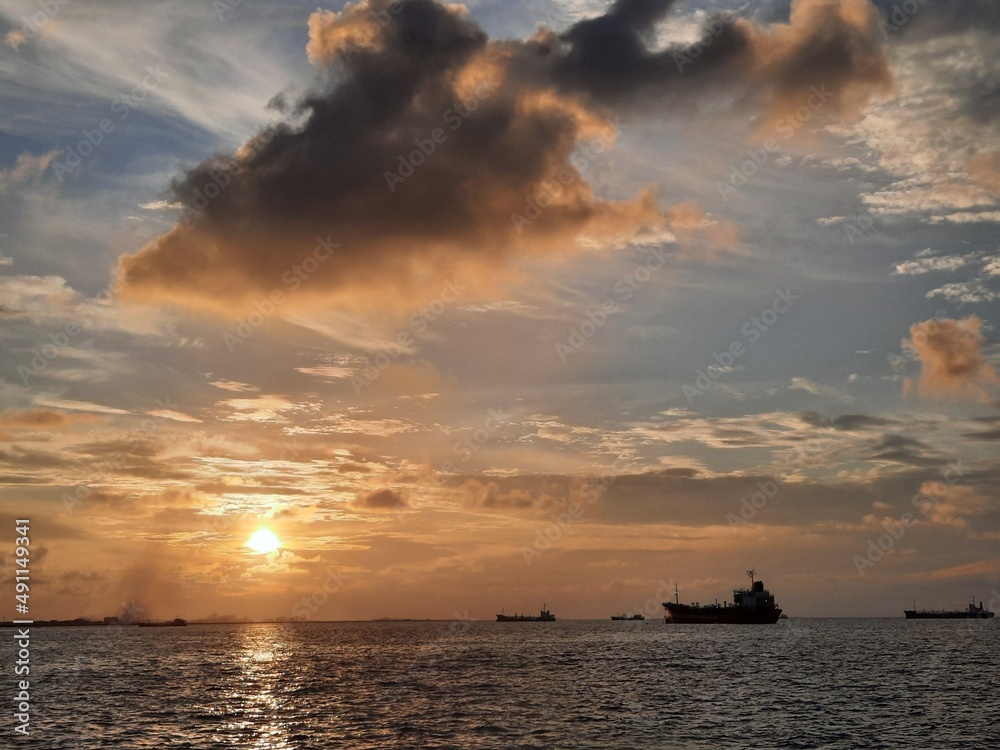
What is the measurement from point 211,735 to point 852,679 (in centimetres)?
7276

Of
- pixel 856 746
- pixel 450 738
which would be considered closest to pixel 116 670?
pixel 450 738

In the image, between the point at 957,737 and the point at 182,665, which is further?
the point at 182,665

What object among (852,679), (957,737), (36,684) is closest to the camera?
(957,737)

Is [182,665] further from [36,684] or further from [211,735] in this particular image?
[211,735]

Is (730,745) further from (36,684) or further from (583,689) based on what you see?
(36,684)

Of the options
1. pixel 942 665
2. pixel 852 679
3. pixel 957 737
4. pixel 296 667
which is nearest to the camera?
pixel 957 737

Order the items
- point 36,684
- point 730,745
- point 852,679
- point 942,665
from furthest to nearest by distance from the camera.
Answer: point 942,665 → point 36,684 → point 852,679 → point 730,745

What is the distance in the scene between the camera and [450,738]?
56344mm

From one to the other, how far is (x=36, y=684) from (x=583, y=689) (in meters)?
69.7

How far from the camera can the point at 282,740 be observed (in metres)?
57.7

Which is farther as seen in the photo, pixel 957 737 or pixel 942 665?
pixel 942 665

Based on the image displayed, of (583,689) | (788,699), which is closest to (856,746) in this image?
(788,699)

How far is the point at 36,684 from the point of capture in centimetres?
10344

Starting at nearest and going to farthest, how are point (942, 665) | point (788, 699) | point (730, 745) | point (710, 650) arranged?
point (730, 745), point (788, 699), point (942, 665), point (710, 650)
